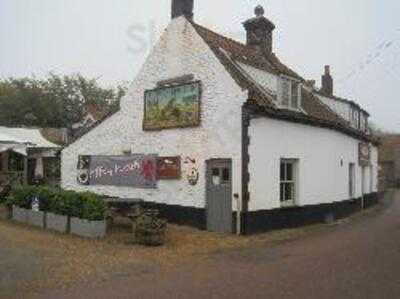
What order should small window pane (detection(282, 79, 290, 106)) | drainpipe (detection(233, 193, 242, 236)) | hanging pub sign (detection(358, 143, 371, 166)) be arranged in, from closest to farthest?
drainpipe (detection(233, 193, 242, 236)), small window pane (detection(282, 79, 290, 106)), hanging pub sign (detection(358, 143, 371, 166))

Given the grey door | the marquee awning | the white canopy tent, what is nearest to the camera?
the grey door

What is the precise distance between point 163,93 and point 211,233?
5567mm

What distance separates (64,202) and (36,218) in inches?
75.9

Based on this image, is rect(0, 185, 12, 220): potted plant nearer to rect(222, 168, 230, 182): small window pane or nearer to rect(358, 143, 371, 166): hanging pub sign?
rect(222, 168, 230, 182): small window pane

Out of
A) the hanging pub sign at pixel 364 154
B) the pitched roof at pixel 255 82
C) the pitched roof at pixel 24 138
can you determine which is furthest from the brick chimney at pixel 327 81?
A: the pitched roof at pixel 24 138

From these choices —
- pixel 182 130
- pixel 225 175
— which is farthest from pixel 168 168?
pixel 225 175

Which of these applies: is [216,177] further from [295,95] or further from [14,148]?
[14,148]

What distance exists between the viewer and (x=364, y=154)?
28453 mm

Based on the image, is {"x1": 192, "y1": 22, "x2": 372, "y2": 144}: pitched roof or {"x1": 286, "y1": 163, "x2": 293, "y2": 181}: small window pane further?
{"x1": 286, "y1": 163, "x2": 293, "y2": 181}: small window pane

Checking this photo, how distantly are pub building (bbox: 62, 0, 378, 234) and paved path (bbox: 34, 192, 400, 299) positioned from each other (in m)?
3.28

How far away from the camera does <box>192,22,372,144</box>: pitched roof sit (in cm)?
1808

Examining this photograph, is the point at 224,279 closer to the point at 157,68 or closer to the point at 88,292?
the point at 88,292

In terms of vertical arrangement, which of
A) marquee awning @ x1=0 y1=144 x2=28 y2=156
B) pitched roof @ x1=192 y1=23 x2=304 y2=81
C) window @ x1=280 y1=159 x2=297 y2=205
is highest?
pitched roof @ x1=192 y1=23 x2=304 y2=81

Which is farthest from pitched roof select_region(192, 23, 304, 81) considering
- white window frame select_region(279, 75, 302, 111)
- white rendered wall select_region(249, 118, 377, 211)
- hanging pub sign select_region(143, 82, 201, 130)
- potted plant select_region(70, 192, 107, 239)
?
potted plant select_region(70, 192, 107, 239)
